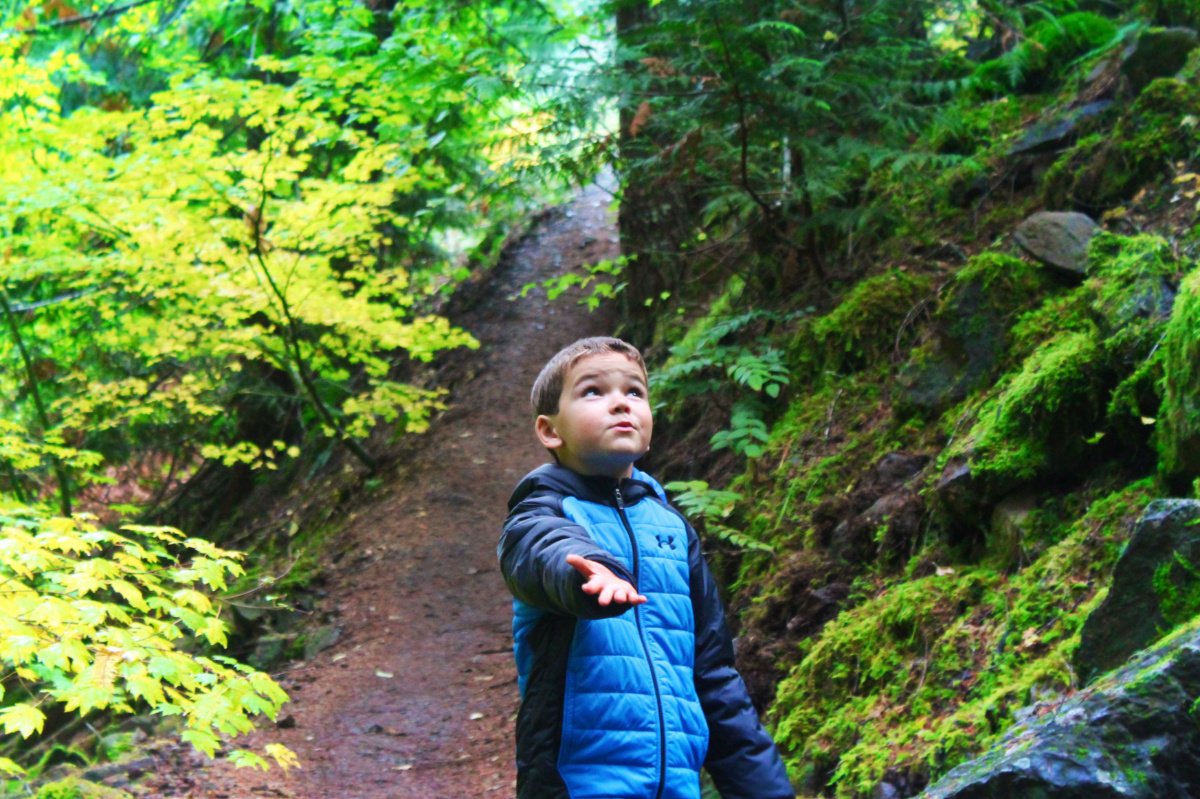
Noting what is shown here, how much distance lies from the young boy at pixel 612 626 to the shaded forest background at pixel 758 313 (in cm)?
94

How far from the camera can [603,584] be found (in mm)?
1825

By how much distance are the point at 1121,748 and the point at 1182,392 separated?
1.64m

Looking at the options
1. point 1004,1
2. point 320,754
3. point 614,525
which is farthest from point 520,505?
point 1004,1

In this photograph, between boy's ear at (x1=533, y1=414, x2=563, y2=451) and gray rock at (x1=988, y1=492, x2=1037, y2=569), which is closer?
boy's ear at (x1=533, y1=414, x2=563, y2=451)

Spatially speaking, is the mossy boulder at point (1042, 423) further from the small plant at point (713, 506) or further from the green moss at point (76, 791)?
the green moss at point (76, 791)

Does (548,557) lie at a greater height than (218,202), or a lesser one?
lesser

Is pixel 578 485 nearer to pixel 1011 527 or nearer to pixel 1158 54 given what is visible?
pixel 1011 527

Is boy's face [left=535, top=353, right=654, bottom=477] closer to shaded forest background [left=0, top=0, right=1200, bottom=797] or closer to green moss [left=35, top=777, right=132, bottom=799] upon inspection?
shaded forest background [left=0, top=0, right=1200, bottom=797]

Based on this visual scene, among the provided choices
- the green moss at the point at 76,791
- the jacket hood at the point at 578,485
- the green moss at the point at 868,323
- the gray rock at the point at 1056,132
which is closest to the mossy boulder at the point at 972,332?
the green moss at the point at 868,323

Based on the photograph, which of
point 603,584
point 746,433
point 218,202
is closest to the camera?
point 603,584

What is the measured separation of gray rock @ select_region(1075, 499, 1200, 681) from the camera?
8.17ft

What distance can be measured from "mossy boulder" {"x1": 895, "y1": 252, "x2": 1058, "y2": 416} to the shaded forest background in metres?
0.02

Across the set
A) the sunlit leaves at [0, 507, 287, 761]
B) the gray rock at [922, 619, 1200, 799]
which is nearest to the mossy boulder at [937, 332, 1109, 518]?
the gray rock at [922, 619, 1200, 799]

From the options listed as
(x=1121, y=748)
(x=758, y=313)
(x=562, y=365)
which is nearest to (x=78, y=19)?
(x=758, y=313)
